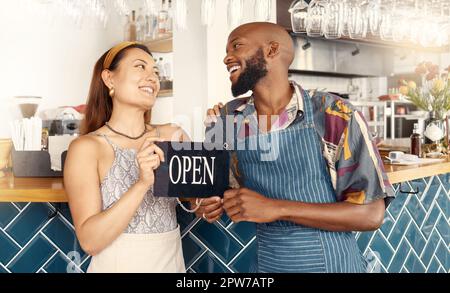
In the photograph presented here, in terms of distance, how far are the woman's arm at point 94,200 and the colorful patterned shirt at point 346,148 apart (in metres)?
0.33

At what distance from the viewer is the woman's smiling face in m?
1.21

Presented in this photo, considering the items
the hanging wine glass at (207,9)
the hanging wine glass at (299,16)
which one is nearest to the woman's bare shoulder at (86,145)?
the hanging wine glass at (207,9)

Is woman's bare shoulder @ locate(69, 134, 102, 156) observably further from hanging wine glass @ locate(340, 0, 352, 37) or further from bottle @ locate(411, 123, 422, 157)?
bottle @ locate(411, 123, 422, 157)

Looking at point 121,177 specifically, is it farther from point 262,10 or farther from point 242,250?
point 262,10

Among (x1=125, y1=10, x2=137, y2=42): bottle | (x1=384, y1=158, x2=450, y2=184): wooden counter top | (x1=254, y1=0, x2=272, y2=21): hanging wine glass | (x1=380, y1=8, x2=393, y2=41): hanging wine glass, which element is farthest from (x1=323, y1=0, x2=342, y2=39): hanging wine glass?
(x1=125, y1=10, x2=137, y2=42): bottle

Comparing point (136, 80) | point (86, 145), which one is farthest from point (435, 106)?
point (86, 145)

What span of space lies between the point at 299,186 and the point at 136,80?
1.51 feet

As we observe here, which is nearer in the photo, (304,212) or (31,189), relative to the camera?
(304,212)

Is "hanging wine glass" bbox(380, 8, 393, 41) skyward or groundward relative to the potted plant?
skyward

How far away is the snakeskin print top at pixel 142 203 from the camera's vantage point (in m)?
1.17

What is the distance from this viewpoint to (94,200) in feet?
3.61

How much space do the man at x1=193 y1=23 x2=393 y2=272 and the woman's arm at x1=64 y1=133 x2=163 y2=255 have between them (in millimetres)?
190

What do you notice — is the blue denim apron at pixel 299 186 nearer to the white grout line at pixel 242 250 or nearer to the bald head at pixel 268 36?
the bald head at pixel 268 36
